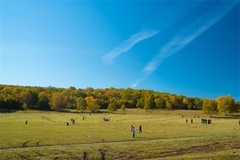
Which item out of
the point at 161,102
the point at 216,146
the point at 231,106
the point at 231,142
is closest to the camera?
the point at 216,146

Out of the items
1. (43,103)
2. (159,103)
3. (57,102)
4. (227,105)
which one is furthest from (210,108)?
(43,103)

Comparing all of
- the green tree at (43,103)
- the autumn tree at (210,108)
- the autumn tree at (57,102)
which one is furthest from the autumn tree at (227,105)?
the green tree at (43,103)

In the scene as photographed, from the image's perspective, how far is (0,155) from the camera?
28328 mm

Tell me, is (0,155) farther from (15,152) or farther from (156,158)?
(156,158)

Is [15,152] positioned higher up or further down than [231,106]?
further down

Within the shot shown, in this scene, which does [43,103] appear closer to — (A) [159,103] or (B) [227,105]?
(A) [159,103]

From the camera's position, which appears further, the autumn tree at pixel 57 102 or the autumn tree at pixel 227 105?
the autumn tree at pixel 57 102

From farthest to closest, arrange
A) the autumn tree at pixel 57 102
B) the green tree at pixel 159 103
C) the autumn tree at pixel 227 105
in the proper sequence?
the green tree at pixel 159 103
the autumn tree at pixel 57 102
the autumn tree at pixel 227 105

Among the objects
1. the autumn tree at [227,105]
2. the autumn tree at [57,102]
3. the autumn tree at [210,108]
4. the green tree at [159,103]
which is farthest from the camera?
the green tree at [159,103]

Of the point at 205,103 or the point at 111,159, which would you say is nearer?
the point at 111,159

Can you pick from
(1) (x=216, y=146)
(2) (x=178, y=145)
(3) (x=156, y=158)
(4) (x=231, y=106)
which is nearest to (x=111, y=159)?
(3) (x=156, y=158)

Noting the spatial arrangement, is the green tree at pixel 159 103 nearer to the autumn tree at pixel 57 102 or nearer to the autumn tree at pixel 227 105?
the autumn tree at pixel 227 105

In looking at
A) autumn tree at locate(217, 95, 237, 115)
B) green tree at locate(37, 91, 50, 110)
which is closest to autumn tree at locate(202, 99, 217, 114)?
autumn tree at locate(217, 95, 237, 115)

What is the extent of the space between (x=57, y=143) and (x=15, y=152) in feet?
27.2
